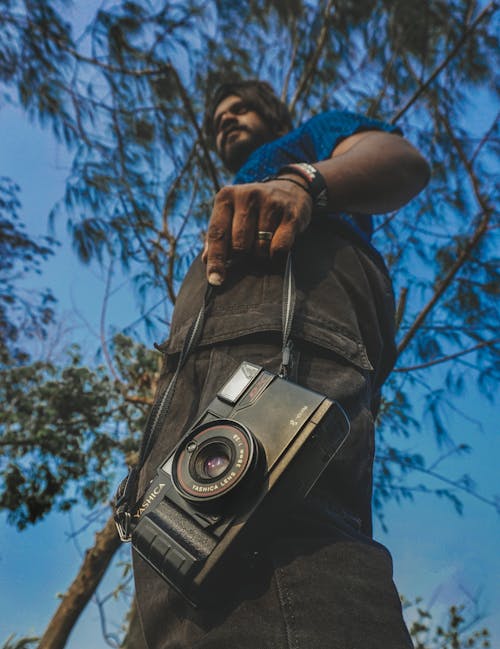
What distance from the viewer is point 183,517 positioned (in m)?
0.62

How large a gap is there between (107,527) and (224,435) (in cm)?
293

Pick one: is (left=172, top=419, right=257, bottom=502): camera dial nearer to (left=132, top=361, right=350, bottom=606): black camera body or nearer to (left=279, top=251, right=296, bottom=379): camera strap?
(left=132, top=361, right=350, bottom=606): black camera body

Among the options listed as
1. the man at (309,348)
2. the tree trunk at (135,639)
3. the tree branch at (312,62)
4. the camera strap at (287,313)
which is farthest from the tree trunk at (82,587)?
the tree branch at (312,62)

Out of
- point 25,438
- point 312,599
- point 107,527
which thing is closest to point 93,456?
Answer: point 25,438

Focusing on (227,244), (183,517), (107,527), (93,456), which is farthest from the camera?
(93,456)

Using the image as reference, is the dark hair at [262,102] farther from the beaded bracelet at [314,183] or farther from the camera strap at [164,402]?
the camera strap at [164,402]

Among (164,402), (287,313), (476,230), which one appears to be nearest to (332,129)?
(287,313)

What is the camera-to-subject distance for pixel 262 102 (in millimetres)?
1664

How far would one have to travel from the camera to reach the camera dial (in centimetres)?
59

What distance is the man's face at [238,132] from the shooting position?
1.60 metres

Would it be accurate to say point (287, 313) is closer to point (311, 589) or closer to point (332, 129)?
point (311, 589)

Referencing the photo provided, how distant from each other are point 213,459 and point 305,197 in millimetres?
516

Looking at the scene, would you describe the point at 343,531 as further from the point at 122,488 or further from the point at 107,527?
the point at 107,527

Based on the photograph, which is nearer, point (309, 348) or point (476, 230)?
point (309, 348)
